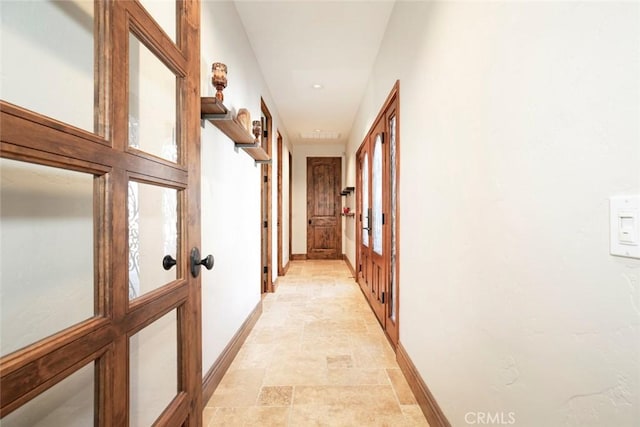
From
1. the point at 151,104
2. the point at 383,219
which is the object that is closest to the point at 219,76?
the point at 151,104

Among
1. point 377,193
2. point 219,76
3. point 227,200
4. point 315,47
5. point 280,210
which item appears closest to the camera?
point 219,76

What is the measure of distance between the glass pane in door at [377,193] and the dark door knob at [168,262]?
97.1 inches

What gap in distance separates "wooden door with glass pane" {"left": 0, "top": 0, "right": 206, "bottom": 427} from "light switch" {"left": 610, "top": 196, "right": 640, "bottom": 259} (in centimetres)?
108

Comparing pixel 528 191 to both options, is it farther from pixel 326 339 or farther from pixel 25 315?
pixel 326 339

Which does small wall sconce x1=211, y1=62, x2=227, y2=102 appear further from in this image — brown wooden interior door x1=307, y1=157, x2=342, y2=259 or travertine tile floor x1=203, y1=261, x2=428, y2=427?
brown wooden interior door x1=307, y1=157, x2=342, y2=259

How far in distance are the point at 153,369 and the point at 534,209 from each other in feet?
4.01

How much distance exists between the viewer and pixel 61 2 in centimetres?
66

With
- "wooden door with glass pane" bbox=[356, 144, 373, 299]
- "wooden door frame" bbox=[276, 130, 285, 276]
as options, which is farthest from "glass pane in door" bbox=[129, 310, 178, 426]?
"wooden door frame" bbox=[276, 130, 285, 276]

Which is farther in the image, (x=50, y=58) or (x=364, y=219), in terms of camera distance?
(x=364, y=219)

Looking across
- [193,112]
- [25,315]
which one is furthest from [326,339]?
[25,315]

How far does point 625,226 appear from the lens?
1.96 ft

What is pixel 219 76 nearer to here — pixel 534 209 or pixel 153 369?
pixel 153 369

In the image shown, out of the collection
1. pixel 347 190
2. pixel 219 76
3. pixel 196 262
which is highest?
pixel 219 76

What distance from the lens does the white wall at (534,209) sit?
62cm
